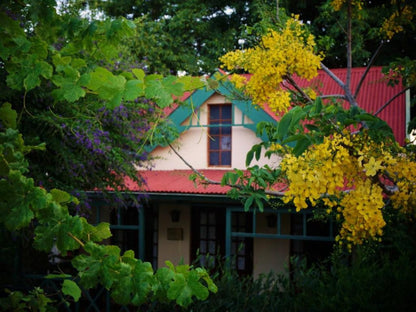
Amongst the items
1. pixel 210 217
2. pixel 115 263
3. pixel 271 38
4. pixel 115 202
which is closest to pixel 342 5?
pixel 271 38

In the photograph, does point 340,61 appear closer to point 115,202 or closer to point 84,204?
point 115,202

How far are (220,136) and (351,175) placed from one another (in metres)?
8.32

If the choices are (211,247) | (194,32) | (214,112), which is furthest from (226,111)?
(194,32)

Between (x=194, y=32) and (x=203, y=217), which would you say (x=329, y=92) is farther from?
(x=194, y=32)

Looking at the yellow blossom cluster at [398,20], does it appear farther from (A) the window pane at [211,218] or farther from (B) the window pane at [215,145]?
(A) the window pane at [211,218]

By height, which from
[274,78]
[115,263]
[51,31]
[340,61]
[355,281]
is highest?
[340,61]

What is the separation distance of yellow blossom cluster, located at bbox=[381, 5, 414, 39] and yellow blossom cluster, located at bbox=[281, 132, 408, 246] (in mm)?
2653

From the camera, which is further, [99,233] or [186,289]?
[99,233]

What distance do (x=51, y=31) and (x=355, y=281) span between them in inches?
133

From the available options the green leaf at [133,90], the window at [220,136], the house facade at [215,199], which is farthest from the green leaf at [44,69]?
the window at [220,136]

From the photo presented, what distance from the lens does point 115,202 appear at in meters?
8.64

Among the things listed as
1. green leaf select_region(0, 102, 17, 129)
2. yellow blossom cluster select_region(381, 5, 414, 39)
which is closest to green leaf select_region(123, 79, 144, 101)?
green leaf select_region(0, 102, 17, 129)

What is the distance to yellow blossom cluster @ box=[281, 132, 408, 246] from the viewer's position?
265cm

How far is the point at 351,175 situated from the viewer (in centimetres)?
306
